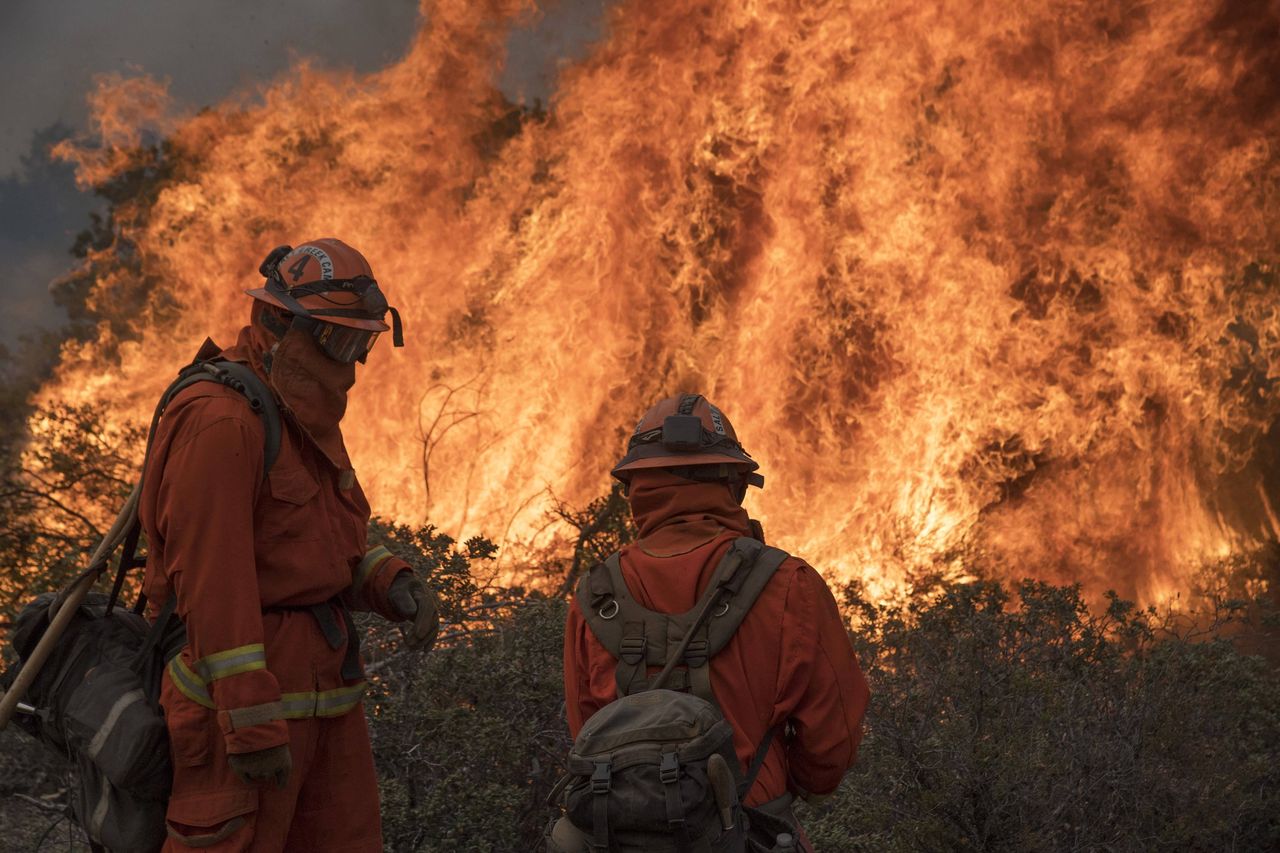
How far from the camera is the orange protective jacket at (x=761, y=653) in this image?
9.18 feet

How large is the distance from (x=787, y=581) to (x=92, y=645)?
1822 mm

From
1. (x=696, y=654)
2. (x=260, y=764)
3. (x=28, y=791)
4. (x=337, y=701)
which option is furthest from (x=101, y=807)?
(x=28, y=791)

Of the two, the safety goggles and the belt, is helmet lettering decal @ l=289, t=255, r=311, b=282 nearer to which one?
the safety goggles

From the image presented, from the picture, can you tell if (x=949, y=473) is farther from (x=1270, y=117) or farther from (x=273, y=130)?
(x=273, y=130)

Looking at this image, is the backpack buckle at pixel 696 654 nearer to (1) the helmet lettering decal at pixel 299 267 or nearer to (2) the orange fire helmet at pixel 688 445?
(2) the orange fire helmet at pixel 688 445

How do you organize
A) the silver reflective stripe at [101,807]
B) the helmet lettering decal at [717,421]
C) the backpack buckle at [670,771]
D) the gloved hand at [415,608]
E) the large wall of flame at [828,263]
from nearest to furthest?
the backpack buckle at [670,771], the silver reflective stripe at [101,807], the helmet lettering decal at [717,421], the gloved hand at [415,608], the large wall of flame at [828,263]

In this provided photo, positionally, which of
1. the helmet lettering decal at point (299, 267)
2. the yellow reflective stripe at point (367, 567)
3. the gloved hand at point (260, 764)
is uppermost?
the helmet lettering decal at point (299, 267)

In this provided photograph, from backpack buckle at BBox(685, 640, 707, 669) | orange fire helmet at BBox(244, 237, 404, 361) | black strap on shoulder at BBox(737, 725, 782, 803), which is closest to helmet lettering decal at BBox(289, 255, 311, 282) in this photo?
orange fire helmet at BBox(244, 237, 404, 361)

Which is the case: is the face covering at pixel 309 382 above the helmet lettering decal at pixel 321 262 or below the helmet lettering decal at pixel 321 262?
below

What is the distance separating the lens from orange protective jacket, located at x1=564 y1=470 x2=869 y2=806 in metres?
2.80

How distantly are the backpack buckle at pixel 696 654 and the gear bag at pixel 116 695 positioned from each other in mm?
1241

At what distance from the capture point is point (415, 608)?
3.43 metres

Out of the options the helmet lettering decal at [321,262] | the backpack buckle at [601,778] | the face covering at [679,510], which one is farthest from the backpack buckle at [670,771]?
the helmet lettering decal at [321,262]

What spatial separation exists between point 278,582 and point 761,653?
1276mm
